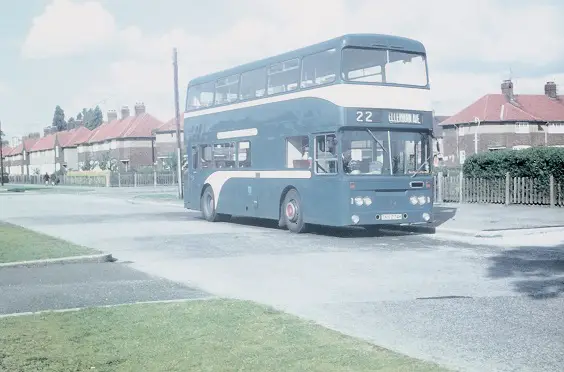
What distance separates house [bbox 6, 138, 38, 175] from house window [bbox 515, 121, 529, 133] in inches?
3610

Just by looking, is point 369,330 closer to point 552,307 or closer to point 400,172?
point 552,307

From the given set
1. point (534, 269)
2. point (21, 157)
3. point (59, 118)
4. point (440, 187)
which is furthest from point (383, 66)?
point (59, 118)

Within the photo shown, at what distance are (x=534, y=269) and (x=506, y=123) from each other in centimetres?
5630

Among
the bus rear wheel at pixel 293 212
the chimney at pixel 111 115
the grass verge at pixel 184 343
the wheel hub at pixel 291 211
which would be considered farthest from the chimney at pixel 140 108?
the grass verge at pixel 184 343

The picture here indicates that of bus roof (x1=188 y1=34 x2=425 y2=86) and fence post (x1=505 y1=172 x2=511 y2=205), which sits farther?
fence post (x1=505 y1=172 x2=511 y2=205)

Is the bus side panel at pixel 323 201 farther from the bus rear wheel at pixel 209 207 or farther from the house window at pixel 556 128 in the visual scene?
the house window at pixel 556 128

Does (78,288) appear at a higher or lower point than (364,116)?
lower

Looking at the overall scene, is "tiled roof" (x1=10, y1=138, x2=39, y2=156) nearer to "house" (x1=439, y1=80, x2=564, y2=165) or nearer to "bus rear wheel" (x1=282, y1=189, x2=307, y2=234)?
"house" (x1=439, y1=80, x2=564, y2=165)

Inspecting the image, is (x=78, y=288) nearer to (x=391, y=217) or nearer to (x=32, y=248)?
(x=32, y=248)

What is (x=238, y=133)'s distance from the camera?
20.0 meters

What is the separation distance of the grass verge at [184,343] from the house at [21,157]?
5029 inches

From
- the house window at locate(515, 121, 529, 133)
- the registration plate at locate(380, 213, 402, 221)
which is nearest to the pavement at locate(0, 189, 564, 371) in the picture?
the registration plate at locate(380, 213, 402, 221)

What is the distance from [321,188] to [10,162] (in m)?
148

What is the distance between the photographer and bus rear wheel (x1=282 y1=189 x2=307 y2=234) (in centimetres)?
1747
